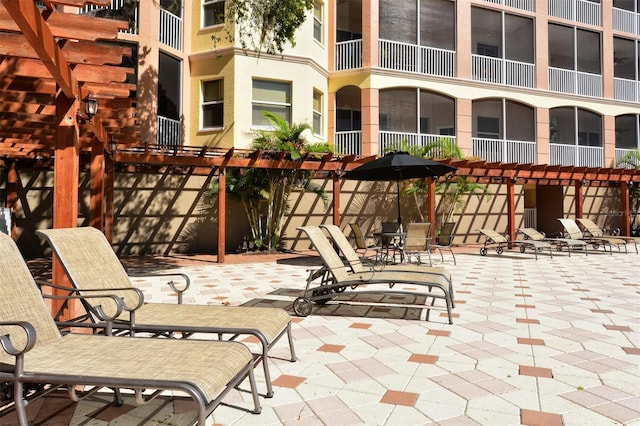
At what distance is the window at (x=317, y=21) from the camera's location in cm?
1564

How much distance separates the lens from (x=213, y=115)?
575 inches

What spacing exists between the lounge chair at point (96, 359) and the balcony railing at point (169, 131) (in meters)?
11.5

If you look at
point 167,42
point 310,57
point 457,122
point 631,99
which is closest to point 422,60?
point 457,122

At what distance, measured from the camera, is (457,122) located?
1703 cm

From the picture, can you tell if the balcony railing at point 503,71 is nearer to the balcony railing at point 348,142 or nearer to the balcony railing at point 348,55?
the balcony railing at point 348,55

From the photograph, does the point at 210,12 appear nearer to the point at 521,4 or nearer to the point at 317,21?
the point at 317,21

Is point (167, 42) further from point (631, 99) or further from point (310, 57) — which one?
point (631, 99)

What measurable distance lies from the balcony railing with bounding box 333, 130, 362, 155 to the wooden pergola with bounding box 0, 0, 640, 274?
11.5ft

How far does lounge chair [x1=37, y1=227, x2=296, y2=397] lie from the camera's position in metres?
2.93

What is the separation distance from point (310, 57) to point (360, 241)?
7.62 meters

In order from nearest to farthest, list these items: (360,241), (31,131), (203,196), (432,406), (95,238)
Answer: (432,406) < (95,238) < (31,131) < (360,241) < (203,196)

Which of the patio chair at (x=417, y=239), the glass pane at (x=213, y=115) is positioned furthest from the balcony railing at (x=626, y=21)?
the glass pane at (x=213, y=115)

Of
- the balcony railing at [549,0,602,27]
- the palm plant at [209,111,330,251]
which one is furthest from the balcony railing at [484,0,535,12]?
the palm plant at [209,111,330,251]

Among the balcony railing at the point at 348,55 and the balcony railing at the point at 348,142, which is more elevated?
the balcony railing at the point at 348,55
